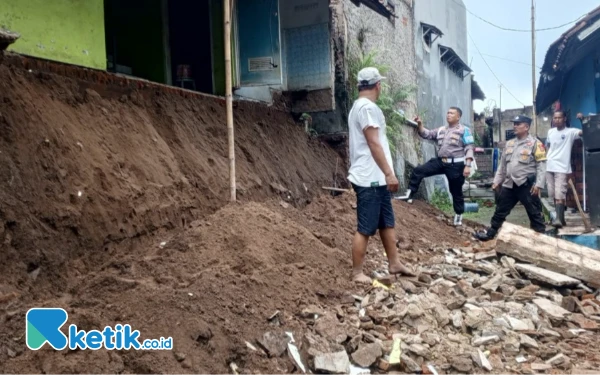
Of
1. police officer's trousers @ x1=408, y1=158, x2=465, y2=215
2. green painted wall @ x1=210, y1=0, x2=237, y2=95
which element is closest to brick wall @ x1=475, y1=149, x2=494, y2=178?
police officer's trousers @ x1=408, y1=158, x2=465, y2=215

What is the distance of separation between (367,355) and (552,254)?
277 cm

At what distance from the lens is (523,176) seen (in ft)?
23.0

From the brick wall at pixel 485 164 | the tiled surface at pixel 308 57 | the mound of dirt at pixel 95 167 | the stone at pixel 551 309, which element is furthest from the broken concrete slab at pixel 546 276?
the brick wall at pixel 485 164

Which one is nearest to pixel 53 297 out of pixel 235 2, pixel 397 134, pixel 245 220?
pixel 245 220

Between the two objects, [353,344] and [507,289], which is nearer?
[353,344]

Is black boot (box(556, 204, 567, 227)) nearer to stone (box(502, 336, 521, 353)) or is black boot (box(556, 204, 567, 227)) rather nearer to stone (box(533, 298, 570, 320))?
stone (box(533, 298, 570, 320))

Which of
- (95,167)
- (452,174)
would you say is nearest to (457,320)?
A: (95,167)

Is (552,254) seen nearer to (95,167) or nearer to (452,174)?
(452,174)

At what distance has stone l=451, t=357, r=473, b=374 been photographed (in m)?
3.30

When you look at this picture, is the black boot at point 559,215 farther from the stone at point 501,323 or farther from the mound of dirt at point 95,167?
the stone at point 501,323

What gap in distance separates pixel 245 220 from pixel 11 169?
6.24ft

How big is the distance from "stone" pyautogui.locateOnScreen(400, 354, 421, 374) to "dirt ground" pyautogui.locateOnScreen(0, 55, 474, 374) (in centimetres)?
72

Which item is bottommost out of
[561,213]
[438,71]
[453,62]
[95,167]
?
[561,213]

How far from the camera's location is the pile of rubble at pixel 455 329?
3309mm
